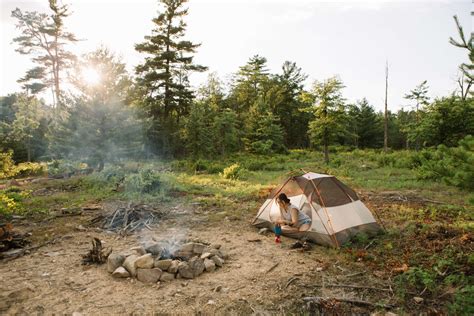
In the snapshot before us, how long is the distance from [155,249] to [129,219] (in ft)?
10.6

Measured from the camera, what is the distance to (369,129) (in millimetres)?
42094

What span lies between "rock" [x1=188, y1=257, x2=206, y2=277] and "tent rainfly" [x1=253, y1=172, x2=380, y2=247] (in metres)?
2.62

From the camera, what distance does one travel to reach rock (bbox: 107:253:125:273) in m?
5.79

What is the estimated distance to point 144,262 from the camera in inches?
221

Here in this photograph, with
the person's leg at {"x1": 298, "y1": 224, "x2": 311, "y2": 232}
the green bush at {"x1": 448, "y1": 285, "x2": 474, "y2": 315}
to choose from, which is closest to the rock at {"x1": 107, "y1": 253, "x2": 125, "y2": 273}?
the person's leg at {"x1": 298, "y1": 224, "x2": 311, "y2": 232}

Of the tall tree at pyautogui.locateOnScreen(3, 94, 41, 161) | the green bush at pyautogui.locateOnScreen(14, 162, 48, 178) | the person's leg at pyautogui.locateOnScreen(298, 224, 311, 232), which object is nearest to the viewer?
the person's leg at pyautogui.locateOnScreen(298, 224, 311, 232)

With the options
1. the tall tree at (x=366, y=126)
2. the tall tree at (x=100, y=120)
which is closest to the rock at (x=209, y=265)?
the tall tree at (x=100, y=120)

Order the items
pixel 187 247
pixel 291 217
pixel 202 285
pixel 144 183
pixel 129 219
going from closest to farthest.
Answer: pixel 202 285 → pixel 187 247 → pixel 291 217 → pixel 129 219 → pixel 144 183

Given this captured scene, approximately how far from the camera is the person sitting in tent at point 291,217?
7297 millimetres

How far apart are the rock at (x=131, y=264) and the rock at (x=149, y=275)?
17 centimetres

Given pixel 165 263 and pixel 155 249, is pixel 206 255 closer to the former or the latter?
pixel 165 263

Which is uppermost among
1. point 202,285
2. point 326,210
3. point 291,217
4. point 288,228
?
point 326,210

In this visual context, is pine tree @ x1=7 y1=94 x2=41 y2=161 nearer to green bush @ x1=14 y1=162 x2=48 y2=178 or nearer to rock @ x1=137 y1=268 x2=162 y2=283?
green bush @ x1=14 y1=162 x2=48 y2=178

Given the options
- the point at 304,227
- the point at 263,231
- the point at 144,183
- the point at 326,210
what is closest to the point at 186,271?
the point at 263,231
